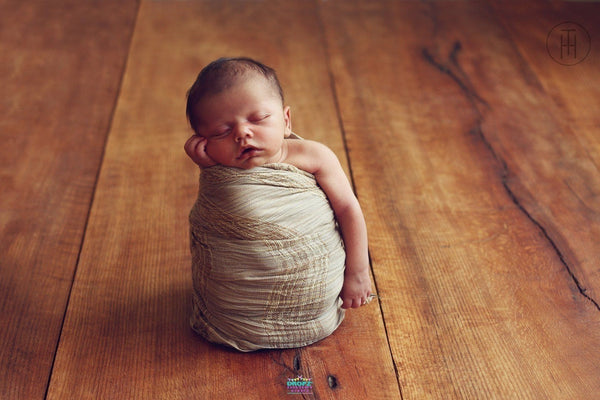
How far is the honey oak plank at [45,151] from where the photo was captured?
123cm

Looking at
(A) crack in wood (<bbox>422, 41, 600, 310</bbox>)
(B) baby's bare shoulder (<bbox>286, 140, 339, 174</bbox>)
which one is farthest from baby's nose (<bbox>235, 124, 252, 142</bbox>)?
(A) crack in wood (<bbox>422, 41, 600, 310</bbox>)

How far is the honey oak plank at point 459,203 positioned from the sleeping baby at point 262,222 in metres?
0.17

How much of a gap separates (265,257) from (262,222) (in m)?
0.05

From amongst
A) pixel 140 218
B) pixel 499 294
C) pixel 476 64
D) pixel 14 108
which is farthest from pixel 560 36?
pixel 14 108

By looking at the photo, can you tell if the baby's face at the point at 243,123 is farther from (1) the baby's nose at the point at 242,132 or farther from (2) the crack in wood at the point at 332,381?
(2) the crack in wood at the point at 332,381

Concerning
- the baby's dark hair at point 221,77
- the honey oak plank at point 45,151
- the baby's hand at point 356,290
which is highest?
the baby's dark hair at point 221,77

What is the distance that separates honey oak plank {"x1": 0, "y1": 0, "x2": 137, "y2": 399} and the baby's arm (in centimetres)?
51

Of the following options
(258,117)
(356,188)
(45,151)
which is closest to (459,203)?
(356,188)

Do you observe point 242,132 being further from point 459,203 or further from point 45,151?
point 45,151

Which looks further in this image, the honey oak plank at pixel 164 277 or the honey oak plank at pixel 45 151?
the honey oak plank at pixel 45 151

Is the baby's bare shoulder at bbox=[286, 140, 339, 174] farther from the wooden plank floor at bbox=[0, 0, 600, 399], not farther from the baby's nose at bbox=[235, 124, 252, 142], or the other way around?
the wooden plank floor at bbox=[0, 0, 600, 399]

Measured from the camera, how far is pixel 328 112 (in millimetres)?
1841

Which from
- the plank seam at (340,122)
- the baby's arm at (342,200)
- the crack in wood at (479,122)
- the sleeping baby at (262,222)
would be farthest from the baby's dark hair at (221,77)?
the crack in wood at (479,122)

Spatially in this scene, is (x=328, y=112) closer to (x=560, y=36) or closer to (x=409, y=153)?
(x=409, y=153)
